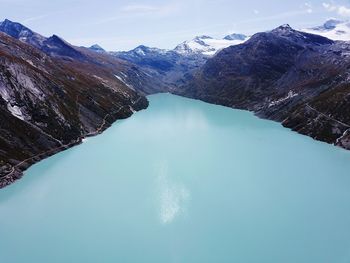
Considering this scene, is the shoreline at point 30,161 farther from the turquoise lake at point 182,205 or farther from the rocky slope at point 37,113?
the turquoise lake at point 182,205

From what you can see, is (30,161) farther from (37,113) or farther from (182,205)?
(182,205)

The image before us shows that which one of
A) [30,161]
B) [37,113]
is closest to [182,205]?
[30,161]

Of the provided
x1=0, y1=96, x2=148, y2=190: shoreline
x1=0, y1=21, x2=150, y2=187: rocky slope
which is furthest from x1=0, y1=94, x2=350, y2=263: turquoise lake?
x1=0, y1=21, x2=150, y2=187: rocky slope

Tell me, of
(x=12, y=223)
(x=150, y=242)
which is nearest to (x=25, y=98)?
(x=12, y=223)

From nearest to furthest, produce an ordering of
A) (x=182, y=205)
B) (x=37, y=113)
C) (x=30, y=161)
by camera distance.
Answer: (x=182, y=205) < (x=30, y=161) < (x=37, y=113)

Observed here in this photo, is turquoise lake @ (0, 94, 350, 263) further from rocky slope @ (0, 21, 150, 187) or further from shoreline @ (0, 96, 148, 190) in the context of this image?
rocky slope @ (0, 21, 150, 187)

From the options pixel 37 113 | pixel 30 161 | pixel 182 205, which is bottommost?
pixel 30 161

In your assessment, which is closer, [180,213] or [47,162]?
[180,213]

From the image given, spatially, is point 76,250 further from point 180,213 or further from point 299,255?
point 299,255
